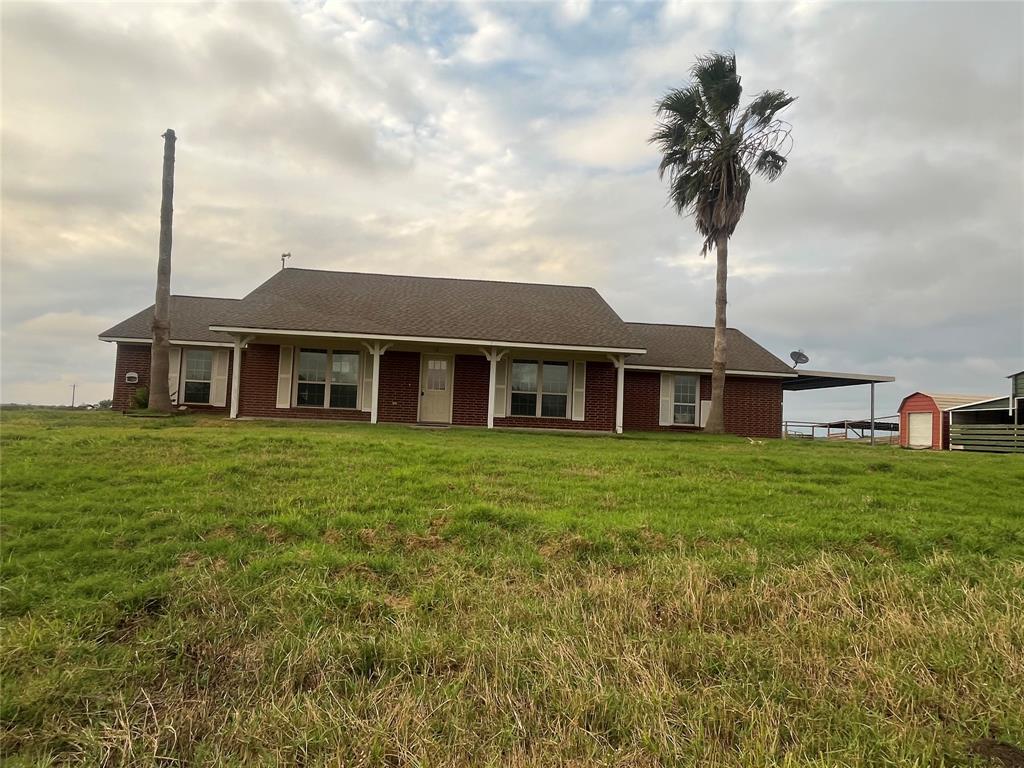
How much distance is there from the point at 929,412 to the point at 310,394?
83.9 ft


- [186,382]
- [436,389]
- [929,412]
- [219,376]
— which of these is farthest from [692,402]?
[186,382]

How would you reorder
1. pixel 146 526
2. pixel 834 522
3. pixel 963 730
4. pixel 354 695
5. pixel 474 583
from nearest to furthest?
pixel 963 730 < pixel 354 695 < pixel 474 583 < pixel 146 526 < pixel 834 522

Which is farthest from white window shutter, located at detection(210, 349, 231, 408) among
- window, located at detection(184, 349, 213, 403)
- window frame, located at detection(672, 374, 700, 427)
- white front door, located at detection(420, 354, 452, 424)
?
window frame, located at detection(672, 374, 700, 427)

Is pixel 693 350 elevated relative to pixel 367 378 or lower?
elevated

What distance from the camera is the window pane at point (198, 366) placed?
19.6 meters

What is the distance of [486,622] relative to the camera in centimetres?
458

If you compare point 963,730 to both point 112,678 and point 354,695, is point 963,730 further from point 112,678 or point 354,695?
point 112,678

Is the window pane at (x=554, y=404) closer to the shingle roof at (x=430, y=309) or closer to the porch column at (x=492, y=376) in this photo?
the porch column at (x=492, y=376)

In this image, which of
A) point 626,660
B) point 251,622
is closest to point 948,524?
point 626,660

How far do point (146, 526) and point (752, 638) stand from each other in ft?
17.3

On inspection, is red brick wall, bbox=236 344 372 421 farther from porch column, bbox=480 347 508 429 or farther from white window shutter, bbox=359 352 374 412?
porch column, bbox=480 347 508 429

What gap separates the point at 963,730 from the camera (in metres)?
3.53

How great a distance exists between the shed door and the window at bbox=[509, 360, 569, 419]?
19.0m

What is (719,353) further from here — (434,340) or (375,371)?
(375,371)
